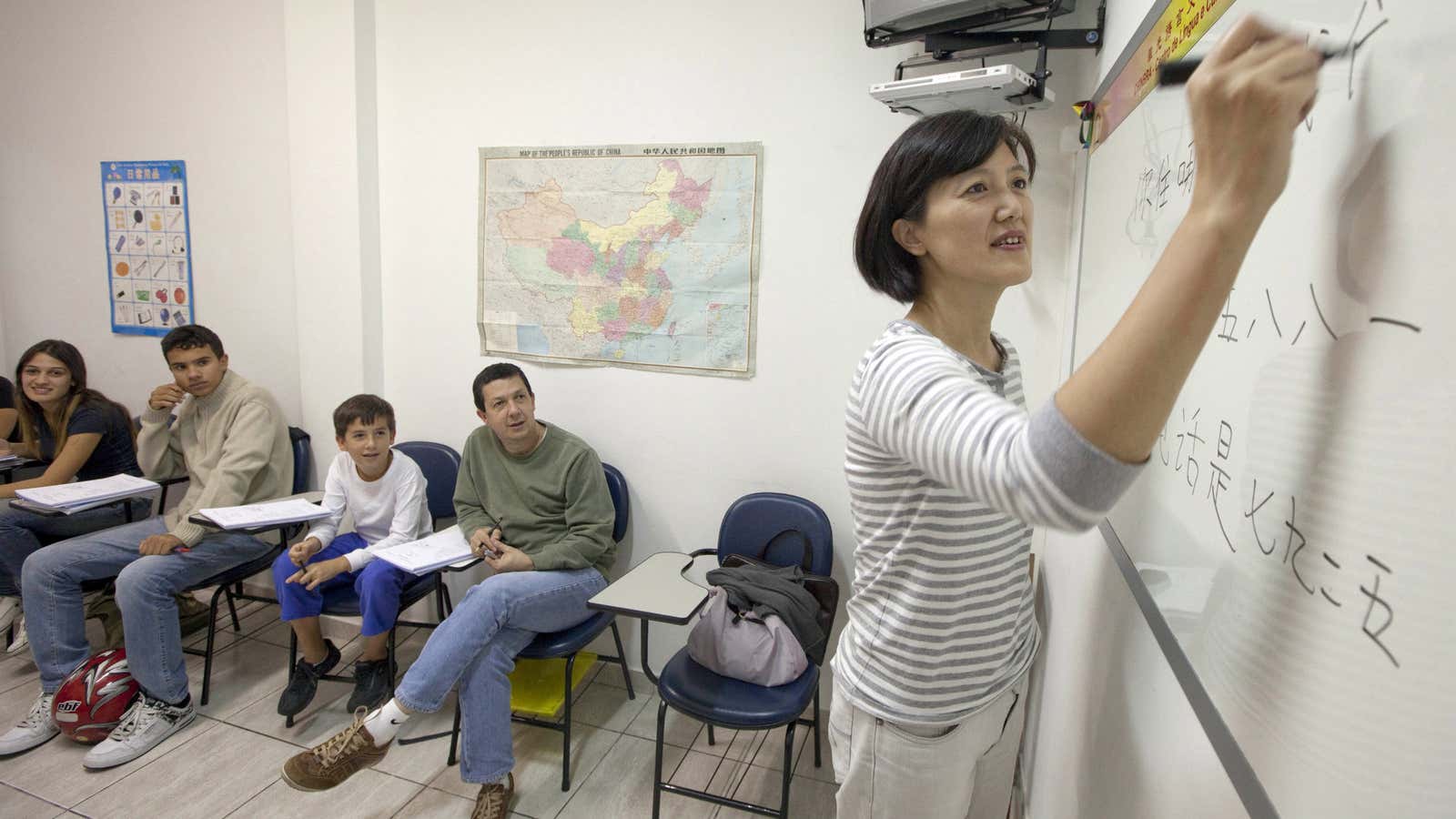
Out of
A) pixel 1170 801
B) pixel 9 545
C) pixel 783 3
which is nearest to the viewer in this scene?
pixel 1170 801

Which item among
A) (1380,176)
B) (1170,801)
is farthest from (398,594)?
(1380,176)

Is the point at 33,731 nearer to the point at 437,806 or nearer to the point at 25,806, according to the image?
the point at 25,806

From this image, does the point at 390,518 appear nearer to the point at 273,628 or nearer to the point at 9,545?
the point at 273,628

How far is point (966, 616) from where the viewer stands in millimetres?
953

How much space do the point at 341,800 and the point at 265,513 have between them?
102 centimetres

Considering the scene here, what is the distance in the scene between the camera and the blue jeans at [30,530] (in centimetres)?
277

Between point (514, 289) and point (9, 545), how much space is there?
7.22 ft

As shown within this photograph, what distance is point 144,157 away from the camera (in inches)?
132

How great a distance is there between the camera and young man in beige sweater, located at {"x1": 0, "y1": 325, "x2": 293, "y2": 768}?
7.93ft

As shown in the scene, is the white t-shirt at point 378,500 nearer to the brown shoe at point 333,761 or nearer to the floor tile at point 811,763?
the brown shoe at point 333,761

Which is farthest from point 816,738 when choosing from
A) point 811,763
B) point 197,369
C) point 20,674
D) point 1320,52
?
point 20,674

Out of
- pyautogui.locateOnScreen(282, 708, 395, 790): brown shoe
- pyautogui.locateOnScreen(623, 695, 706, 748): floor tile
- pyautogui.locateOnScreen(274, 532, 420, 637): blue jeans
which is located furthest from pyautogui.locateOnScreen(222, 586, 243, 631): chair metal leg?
pyautogui.locateOnScreen(623, 695, 706, 748): floor tile

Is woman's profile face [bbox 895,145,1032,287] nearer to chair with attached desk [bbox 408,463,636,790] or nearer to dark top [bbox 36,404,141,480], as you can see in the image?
chair with attached desk [bbox 408,463,636,790]

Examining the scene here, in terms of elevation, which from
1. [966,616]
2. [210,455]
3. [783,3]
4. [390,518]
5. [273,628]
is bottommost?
[273,628]
